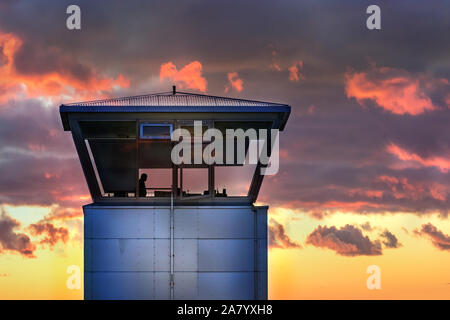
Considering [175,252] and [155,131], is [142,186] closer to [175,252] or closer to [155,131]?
[155,131]

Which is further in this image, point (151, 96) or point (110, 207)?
point (151, 96)

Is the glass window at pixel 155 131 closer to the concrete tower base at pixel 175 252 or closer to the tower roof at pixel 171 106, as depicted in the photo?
the tower roof at pixel 171 106

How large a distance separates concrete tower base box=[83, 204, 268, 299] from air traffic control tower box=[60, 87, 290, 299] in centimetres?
4

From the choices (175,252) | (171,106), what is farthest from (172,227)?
(171,106)

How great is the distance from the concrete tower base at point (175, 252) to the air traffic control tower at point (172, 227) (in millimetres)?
35

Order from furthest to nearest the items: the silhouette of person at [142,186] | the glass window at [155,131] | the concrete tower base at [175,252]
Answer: the silhouette of person at [142,186]
the glass window at [155,131]
the concrete tower base at [175,252]

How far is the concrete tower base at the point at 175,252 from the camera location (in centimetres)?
2472

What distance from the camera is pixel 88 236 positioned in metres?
24.9

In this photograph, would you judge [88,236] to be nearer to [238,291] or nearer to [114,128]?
[114,128]

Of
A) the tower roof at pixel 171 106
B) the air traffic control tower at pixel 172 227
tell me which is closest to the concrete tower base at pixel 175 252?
the air traffic control tower at pixel 172 227

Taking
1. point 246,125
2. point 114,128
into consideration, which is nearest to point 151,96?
point 114,128

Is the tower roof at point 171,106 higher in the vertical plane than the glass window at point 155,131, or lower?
higher

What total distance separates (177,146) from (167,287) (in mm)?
5083

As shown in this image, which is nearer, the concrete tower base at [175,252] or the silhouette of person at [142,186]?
the concrete tower base at [175,252]
